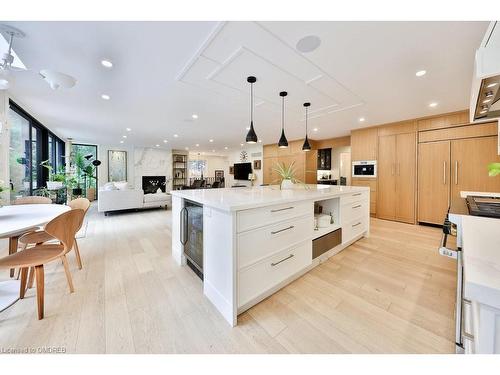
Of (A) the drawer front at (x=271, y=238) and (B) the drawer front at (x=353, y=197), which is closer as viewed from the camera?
(A) the drawer front at (x=271, y=238)

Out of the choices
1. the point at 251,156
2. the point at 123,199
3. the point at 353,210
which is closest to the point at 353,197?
the point at 353,210

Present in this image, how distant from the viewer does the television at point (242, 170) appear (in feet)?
29.2

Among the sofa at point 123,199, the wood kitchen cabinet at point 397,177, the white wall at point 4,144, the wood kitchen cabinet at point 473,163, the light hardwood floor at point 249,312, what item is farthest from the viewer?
the sofa at point 123,199

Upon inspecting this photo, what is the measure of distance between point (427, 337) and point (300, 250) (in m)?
1.00

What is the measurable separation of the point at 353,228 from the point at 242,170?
685 centimetres

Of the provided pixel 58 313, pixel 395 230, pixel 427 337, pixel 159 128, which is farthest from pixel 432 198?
pixel 159 128

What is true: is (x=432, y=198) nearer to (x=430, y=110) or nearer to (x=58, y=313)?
(x=430, y=110)

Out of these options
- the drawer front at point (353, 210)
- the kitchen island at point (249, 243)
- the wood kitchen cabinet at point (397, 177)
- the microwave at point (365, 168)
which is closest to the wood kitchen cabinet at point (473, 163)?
the wood kitchen cabinet at point (397, 177)

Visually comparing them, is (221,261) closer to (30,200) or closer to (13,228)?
(13,228)

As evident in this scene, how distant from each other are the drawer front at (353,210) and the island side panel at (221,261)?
1.80 m

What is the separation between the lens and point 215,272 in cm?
154

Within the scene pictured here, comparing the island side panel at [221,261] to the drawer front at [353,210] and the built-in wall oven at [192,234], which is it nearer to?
the built-in wall oven at [192,234]
